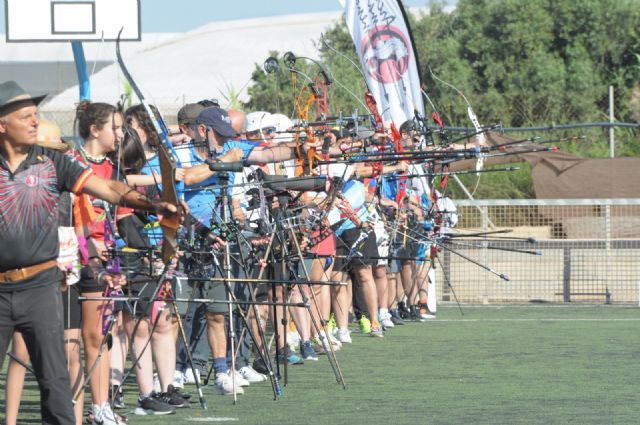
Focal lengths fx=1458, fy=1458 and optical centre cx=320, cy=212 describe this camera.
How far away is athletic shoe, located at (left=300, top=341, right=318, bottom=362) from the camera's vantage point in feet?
39.1

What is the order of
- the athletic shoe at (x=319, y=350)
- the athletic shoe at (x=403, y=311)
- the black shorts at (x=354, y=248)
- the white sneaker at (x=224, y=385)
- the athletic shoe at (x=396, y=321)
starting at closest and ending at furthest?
the white sneaker at (x=224, y=385), the athletic shoe at (x=319, y=350), the black shorts at (x=354, y=248), the athletic shoe at (x=396, y=321), the athletic shoe at (x=403, y=311)

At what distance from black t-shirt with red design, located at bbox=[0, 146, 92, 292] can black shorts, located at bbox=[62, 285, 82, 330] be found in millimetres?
967

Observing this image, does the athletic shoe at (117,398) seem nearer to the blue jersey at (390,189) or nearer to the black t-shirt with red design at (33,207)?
the black t-shirt with red design at (33,207)

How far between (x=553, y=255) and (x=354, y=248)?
19.4 feet

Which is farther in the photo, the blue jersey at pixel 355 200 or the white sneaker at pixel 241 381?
the blue jersey at pixel 355 200

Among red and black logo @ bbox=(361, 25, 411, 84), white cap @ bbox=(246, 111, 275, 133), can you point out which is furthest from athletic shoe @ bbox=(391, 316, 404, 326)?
white cap @ bbox=(246, 111, 275, 133)

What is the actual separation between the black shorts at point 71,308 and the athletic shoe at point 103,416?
0.61 metres

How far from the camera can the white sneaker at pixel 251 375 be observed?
10.5 meters

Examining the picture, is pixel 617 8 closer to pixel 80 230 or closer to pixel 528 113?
pixel 528 113

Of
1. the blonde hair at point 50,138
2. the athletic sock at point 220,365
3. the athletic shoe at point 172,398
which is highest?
Result: the blonde hair at point 50,138

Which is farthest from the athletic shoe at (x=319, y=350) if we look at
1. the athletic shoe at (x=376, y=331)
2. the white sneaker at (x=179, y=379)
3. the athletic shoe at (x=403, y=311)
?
the athletic shoe at (x=403, y=311)

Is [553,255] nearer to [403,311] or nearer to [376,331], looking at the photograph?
[403,311]

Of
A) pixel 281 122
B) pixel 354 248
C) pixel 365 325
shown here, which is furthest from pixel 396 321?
pixel 281 122

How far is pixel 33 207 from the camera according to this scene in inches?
264
